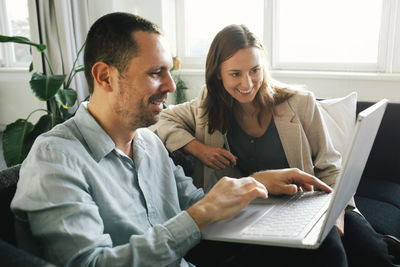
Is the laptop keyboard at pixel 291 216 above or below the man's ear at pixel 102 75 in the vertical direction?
below

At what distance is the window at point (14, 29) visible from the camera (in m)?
4.99

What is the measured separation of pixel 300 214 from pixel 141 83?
0.54 metres

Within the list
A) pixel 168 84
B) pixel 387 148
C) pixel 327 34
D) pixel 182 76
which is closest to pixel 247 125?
pixel 168 84

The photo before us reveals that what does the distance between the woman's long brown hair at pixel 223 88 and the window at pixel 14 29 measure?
4.01m

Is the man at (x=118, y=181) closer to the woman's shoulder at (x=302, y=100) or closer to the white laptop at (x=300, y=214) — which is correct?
the white laptop at (x=300, y=214)

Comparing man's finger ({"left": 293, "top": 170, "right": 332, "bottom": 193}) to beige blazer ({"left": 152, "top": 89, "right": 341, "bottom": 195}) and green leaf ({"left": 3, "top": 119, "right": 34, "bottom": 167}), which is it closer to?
beige blazer ({"left": 152, "top": 89, "right": 341, "bottom": 195})

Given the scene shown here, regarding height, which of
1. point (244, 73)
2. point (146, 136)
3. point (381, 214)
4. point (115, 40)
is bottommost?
point (381, 214)

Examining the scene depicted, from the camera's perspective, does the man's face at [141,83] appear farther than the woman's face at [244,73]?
No

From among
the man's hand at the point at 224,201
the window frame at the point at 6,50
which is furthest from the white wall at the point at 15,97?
the man's hand at the point at 224,201

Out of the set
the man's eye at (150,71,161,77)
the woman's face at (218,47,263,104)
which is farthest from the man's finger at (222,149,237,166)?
the man's eye at (150,71,161,77)

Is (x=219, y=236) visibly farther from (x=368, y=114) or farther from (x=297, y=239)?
(x=368, y=114)

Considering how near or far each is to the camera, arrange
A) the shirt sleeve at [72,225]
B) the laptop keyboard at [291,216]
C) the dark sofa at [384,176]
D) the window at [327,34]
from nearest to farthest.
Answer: the shirt sleeve at [72,225], the laptop keyboard at [291,216], the dark sofa at [384,176], the window at [327,34]

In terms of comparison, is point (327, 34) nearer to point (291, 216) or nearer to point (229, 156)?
point (229, 156)

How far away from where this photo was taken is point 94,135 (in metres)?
1.03
